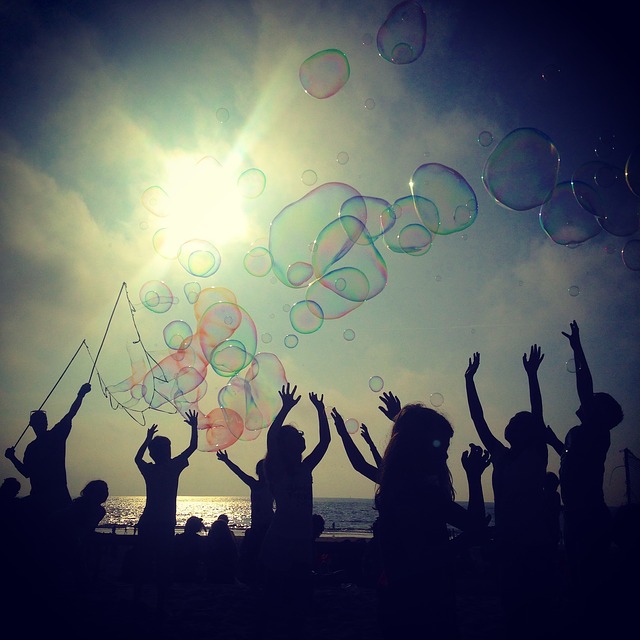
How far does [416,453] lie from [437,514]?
294 millimetres

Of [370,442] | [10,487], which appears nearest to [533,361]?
[370,442]

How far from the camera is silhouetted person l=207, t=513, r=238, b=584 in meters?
7.13

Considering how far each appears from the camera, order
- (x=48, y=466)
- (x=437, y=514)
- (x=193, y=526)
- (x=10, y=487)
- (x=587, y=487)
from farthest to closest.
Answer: (x=193, y=526)
(x=10, y=487)
(x=48, y=466)
(x=587, y=487)
(x=437, y=514)

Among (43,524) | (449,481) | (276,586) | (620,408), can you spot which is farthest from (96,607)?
(620,408)

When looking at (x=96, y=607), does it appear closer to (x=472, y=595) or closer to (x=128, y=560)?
(x=128, y=560)

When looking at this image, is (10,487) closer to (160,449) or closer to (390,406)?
(160,449)

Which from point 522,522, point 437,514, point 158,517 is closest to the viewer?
point 437,514

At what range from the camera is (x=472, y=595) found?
6418 mm

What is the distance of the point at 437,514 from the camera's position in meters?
2.29

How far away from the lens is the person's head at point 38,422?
6082 millimetres

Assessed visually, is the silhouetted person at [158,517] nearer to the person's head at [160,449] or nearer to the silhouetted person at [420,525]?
the person's head at [160,449]

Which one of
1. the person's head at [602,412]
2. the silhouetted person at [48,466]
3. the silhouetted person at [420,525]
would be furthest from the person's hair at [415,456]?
the silhouetted person at [48,466]

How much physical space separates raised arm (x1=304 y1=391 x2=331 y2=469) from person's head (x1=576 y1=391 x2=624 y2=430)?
2018 mm

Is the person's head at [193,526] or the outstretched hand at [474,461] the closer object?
the outstretched hand at [474,461]
